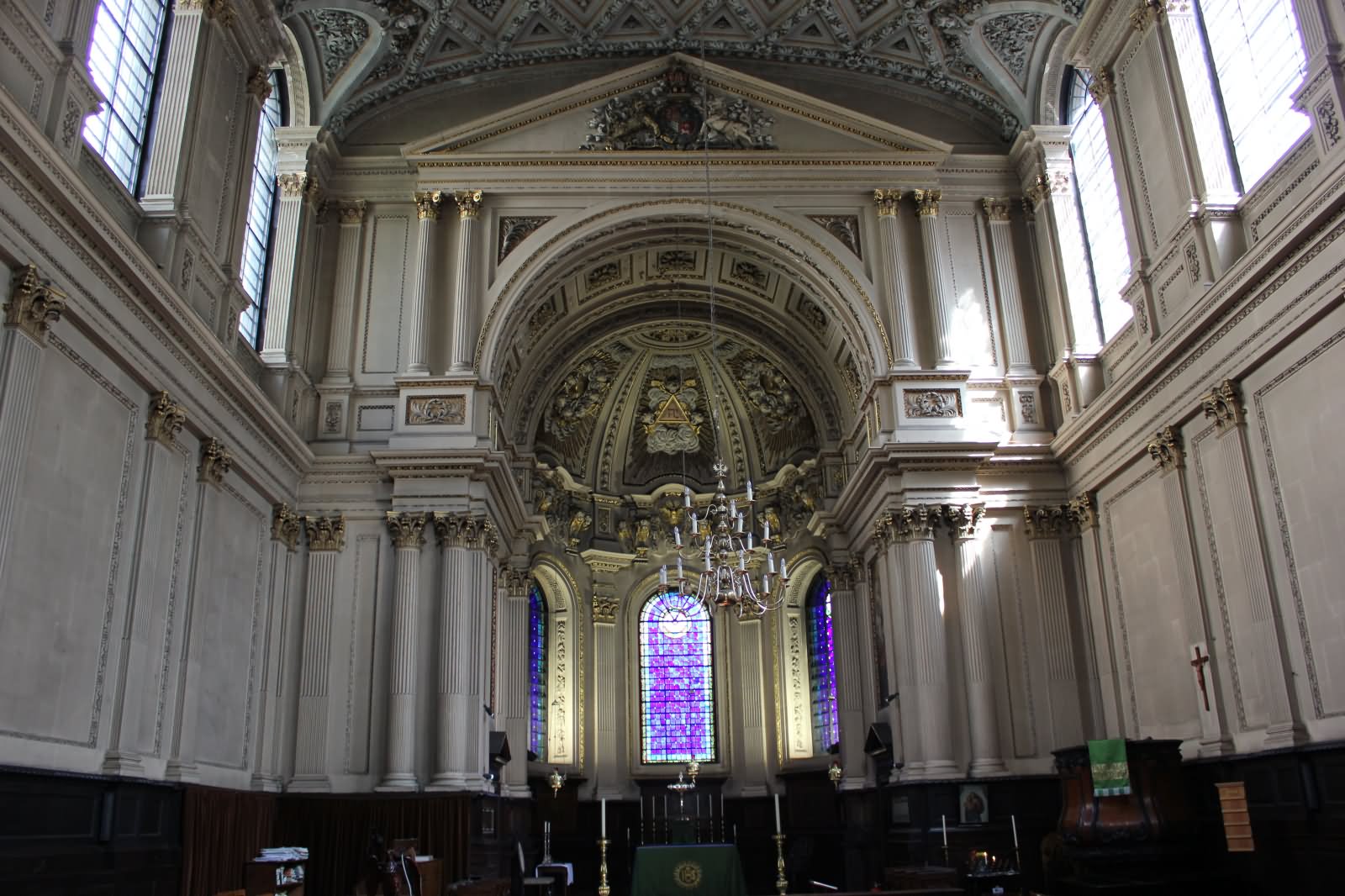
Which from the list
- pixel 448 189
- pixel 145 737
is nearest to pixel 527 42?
pixel 448 189

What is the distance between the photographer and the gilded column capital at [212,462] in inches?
565

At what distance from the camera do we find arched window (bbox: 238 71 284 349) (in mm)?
17281

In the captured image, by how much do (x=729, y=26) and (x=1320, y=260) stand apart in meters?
11.9

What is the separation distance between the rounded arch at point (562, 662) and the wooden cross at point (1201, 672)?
1424 cm

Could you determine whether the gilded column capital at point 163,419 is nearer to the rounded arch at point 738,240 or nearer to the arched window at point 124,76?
the arched window at point 124,76

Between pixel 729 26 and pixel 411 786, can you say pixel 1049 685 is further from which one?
pixel 729 26

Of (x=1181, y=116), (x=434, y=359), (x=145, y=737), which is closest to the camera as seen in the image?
(x=145, y=737)

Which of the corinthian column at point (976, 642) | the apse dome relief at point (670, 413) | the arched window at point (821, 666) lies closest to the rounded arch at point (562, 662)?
the apse dome relief at point (670, 413)

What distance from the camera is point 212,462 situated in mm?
14461

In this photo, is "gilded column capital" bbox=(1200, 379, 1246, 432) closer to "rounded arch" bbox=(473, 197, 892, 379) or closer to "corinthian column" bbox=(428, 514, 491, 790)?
"rounded arch" bbox=(473, 197, 892, 379)

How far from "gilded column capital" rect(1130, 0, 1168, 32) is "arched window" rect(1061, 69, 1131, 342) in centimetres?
177

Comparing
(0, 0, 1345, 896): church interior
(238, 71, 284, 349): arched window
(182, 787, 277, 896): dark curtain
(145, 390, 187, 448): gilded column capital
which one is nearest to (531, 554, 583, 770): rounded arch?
(0, 0, 1345, 896): church interior

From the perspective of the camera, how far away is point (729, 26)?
2025 centimetres

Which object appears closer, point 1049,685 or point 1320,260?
point 1320,260
